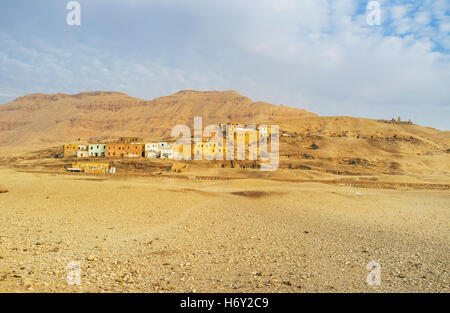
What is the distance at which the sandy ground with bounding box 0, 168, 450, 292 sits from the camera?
24.0ft

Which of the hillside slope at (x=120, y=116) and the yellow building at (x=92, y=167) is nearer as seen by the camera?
the yellow building at (x=92, y=167)

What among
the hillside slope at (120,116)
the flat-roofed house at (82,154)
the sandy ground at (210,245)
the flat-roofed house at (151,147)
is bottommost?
the sandy ground at (210,245)

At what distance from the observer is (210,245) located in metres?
10.7

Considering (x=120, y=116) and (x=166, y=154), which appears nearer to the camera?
(x=166, y=154)

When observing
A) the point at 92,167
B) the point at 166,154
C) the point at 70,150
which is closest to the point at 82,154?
the point at 70,150

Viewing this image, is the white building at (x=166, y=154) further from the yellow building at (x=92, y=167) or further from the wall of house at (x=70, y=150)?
the wall of house at (x=70, y=150)

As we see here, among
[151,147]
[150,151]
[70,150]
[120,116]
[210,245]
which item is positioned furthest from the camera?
[120,116]

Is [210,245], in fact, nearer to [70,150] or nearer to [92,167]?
[92,167]

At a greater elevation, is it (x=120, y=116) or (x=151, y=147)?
(x=120, y=116)

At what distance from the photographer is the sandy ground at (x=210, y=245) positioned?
7301 mm

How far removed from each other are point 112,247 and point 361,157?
58.2 meters

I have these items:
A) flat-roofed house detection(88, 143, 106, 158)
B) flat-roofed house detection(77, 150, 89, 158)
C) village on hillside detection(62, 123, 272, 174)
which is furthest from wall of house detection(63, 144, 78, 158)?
flat-roofed house detection(88, 143, 106, 158)

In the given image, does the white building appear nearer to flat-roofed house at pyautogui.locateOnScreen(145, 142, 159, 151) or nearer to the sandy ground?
flat-roofed house at pyautogui.locateOnScreen(145, 142, 159, 151)

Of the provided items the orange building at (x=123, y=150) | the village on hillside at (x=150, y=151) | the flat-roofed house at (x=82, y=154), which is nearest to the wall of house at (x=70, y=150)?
the village on hillside at (x=150, y=151)
